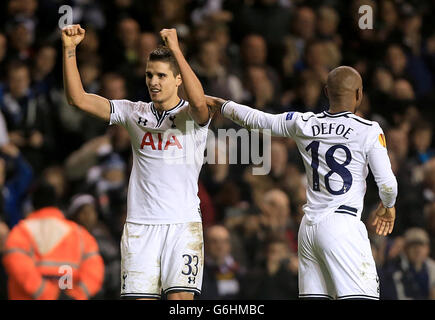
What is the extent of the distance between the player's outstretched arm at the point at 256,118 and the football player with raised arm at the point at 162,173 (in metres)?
0.24

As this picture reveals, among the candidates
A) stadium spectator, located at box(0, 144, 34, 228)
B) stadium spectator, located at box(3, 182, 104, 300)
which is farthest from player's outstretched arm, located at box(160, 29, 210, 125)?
stadium spectator, located at box(0, 144, 34, 228)

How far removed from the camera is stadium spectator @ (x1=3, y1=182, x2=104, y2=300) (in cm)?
815

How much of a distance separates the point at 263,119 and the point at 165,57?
84 centimetres

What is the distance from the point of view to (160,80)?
6.68 metres

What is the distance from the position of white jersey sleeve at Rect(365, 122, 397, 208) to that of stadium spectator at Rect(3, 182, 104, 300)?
122 inches

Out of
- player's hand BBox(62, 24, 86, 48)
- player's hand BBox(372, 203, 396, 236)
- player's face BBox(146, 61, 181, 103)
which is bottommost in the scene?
player's hand BBox(372, 203, 396, 236)

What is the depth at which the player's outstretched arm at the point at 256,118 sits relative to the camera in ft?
21.9

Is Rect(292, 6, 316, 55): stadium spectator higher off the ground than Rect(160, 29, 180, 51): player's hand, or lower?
higher

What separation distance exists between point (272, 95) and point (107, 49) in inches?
85.2

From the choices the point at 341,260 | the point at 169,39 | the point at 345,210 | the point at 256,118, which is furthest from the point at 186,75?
the point at 341,260

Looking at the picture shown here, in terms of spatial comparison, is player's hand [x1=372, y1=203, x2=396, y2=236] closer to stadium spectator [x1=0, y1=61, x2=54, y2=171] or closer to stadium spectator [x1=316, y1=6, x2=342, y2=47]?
stadium spectator [x1=0, y1=61, x2=54, y2=171]

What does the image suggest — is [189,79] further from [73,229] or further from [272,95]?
[272,95]
